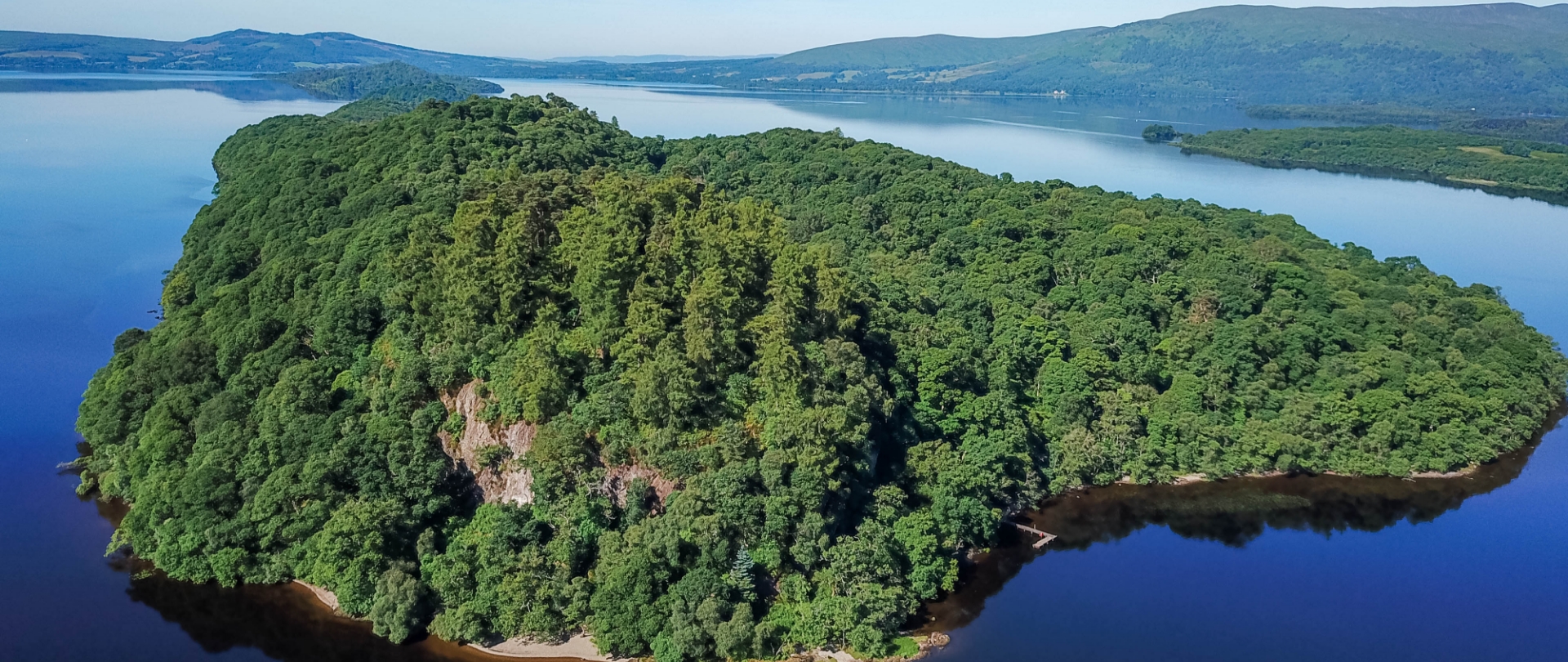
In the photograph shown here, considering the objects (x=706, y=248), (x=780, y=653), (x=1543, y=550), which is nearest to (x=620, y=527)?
(x=780, y=653)

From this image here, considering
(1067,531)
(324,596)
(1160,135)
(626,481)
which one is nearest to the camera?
(324,596)

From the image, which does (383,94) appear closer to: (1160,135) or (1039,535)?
(1160,135)

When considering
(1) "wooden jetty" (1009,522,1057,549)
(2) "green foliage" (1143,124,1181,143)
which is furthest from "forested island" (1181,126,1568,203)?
(1) "wooden jetty" (1009,522,1057,549)

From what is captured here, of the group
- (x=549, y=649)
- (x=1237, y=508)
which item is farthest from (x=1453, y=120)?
(x=549, y=649)

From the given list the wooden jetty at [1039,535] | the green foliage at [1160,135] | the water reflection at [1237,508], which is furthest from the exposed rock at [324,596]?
the green foliage at [1160,135]

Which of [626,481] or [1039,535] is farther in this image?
[1039,535]

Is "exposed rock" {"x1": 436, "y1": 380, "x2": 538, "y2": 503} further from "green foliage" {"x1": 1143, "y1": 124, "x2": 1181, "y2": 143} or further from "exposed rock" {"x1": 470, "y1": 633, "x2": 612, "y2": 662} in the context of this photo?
"green foliage" {"x1": 1143, "y1": 124, "x2": 1181, "y2": 143}
